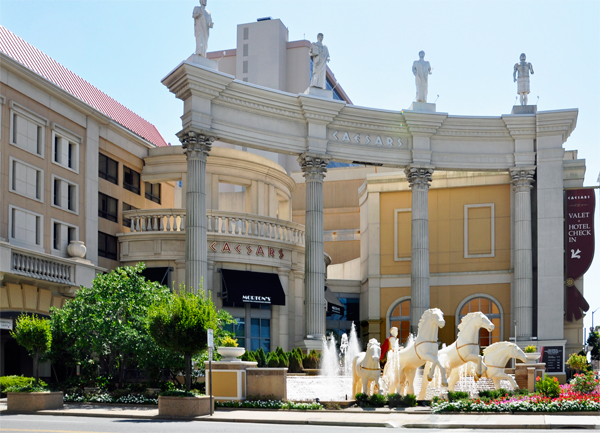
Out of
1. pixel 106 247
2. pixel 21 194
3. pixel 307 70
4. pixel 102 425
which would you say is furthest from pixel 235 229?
pixel 307 70

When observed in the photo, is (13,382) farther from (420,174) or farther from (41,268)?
(420,174)

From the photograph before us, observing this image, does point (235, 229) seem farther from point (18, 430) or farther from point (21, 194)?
point (18, 430)

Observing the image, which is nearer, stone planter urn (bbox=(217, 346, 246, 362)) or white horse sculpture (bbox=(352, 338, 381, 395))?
white horse sculpture (bbox=(352, 338, 381, 395))

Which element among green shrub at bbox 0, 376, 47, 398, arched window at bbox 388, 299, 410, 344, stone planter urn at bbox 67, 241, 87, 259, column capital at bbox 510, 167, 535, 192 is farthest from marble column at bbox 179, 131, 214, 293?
column capital at bbox 510, 167, 535, 192

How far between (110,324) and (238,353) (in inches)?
204

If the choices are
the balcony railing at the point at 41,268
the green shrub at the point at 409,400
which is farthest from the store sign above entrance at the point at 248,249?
the green shrub at the point at 409,400

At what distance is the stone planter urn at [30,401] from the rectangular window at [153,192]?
22.1m

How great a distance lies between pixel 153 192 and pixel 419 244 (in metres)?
16.5

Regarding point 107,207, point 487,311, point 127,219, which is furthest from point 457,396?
point 107,207

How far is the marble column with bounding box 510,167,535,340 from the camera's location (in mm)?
42562

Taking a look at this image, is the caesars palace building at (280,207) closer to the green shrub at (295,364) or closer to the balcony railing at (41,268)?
the balcony railing at (41,268)

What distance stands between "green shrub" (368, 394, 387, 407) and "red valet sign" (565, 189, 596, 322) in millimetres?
21709

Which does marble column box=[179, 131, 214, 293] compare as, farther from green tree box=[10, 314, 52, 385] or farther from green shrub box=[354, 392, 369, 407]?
green shrub box=[354, 392, 369, 407]

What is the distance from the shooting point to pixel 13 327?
35.0m
